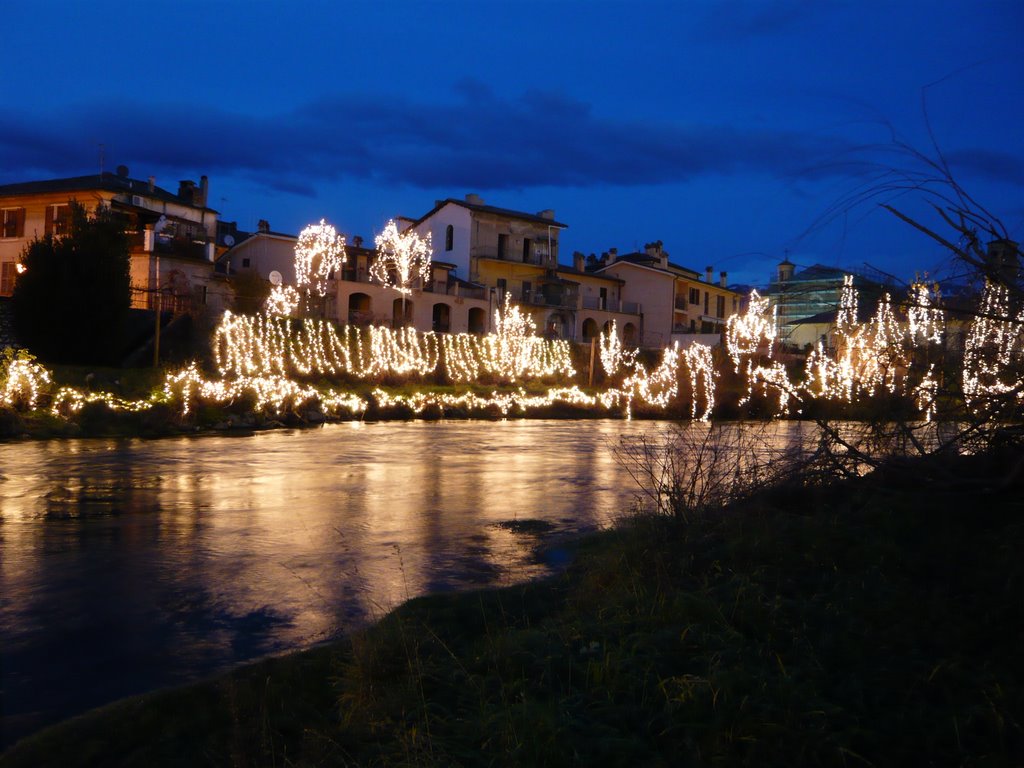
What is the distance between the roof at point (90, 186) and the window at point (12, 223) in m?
0.85

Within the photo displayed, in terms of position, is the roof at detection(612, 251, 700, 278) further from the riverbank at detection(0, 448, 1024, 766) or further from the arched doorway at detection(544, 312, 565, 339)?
the riverbank at detection(0, 448, 1024, 766)

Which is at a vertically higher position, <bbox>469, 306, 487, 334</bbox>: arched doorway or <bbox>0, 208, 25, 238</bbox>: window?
<bbox>0, 208, 25, 238</bbox>: window

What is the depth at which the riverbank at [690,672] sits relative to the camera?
372 cm

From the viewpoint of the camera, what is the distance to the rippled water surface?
586 centimetres

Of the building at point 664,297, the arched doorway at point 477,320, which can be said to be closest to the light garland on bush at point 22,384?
the arched doorway at point 477,320

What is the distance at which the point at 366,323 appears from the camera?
48.9 meters

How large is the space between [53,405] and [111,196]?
2303 cm

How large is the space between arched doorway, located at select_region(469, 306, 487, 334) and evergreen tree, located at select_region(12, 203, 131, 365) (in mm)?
34122

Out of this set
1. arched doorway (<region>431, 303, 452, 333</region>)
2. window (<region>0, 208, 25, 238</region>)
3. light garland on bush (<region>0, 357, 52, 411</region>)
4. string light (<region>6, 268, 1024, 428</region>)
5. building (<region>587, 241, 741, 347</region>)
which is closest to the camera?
string light (<region>6, 268, 1024, 428</region>)

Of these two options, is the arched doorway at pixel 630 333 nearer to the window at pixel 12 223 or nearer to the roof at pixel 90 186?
the roof at pixel 90 186

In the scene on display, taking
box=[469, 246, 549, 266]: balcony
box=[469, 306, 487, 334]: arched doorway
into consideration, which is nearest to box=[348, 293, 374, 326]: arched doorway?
box=[469, 306, 487, 334]: arched doorway

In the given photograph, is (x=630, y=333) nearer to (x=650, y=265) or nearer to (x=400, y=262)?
(x=650, y=265)

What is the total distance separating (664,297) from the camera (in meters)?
71.0

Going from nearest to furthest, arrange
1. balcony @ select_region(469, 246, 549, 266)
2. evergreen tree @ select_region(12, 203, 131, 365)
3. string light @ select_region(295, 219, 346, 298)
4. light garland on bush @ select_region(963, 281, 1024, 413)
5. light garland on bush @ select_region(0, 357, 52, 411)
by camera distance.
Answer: light garland on bush @ select_region(963, 281, 1024, 413)
light garland on bush @ select_region(0, 357, 52, 411)
evergreen tree @ select_region(12, 203, 131, 365)
string light @ select_region(295, 219, 346, 298)
balcony @ select_region(469, 246, 549, 266)
